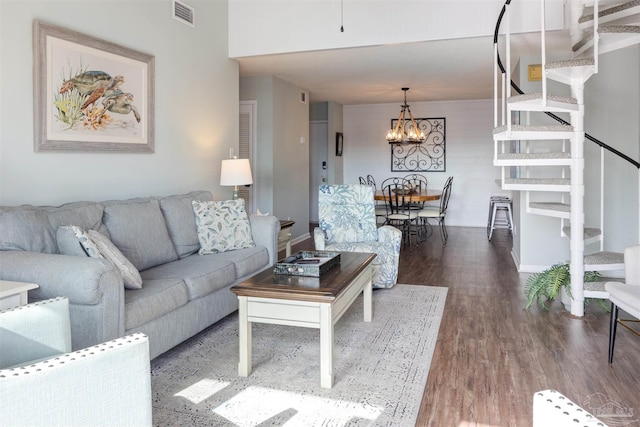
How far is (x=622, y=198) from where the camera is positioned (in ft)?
15.9

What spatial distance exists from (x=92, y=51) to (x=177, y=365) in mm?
2324

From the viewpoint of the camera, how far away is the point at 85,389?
130 centimetres

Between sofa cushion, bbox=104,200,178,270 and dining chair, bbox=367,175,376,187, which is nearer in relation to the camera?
sofa cushion, bbox=104,200,178,270

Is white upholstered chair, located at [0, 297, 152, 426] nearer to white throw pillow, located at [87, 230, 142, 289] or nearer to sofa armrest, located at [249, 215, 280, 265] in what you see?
white throw pillow, located at [87, 230, 142, 289]

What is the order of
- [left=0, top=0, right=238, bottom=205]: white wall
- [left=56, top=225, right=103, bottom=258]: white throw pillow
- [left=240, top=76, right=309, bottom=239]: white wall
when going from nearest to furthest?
[left=56, top=225, right=103, bottom=258]: white throw pillow
[left=0, top=0, right=238, bottom=205]: white wall
[left=240, top=76, right=309, bottom=239]: white wall

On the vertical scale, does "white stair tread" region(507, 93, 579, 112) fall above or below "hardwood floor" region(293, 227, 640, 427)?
above

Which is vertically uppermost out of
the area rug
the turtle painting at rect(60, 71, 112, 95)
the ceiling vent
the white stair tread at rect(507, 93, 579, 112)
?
the ceiling vent

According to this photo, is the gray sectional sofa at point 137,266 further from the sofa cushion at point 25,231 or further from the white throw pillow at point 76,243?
the white throw pillow at point 76,243

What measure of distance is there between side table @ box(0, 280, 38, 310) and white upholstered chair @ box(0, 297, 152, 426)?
0.43 meters

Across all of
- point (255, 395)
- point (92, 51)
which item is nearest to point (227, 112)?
point (92, 51)

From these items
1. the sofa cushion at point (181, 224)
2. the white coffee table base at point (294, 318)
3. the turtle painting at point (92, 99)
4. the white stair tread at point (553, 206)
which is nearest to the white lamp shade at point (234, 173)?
the sofa cushion at point (181, 224)

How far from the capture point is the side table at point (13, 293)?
2.01 m

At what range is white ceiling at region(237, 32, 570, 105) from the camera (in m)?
4.90

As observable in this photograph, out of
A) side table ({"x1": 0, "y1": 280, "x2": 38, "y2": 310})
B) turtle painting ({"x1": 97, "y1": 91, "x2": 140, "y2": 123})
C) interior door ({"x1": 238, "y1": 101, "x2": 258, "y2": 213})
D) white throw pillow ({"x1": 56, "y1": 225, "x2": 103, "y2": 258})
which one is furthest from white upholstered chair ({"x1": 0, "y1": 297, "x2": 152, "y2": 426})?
interior door ({"x1": 238, "y1": 101, "x2": 258, "y2": 213})
